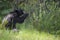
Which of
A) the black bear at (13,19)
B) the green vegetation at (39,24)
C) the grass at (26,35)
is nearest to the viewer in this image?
the grass at (26,35)

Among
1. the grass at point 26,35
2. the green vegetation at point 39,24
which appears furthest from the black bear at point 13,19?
the grass at point 26,35

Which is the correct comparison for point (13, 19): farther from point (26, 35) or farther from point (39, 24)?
point (26, 35)

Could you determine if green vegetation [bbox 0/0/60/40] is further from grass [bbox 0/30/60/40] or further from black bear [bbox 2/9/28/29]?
black bear [bbox 2/9/28/29]

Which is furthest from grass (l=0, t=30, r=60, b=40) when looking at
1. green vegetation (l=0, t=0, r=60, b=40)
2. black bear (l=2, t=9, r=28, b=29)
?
black bear (l=2, t=9, r=28, b=29)

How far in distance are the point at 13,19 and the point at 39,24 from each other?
787 millimetres

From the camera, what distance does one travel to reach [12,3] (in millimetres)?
7859

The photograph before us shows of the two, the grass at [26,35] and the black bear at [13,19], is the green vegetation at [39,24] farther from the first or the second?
the black bear at [13,19]

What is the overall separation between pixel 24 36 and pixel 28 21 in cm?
128

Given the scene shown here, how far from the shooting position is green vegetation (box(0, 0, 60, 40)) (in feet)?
16.8

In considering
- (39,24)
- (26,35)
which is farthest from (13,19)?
(26,35)

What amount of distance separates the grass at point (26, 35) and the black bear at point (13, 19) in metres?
0.48

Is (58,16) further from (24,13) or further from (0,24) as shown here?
(0,24)

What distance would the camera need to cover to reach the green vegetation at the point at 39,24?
513 cm

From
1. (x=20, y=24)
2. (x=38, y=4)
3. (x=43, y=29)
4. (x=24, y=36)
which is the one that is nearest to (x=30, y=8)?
(x=38, y=4)
